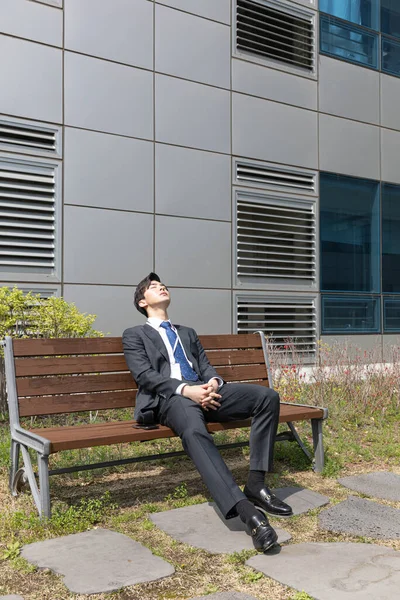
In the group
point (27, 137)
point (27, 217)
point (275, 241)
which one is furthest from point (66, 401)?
point (275, 241)

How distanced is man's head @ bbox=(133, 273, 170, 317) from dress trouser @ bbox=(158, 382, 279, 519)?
33.0 inches

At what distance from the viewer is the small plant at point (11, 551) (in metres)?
3.36

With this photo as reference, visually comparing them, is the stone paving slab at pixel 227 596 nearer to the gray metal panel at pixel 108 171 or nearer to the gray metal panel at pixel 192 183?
the gray metal panel at pixel 108 171

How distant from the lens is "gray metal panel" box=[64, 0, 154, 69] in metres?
9.78

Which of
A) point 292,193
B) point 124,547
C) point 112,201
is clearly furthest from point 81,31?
point 124,547

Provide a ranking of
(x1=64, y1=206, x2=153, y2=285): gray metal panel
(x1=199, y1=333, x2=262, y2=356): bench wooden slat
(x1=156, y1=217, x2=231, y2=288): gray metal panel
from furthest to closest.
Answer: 1. (x1=156, y1=217, x2=231, y2=288): gray metal panel
2. (x1=64, y1=206, x2=153, y2=285): gray metal panel
3. (x1=199, y1=333, x2=262, y2=356): bench wooden slat

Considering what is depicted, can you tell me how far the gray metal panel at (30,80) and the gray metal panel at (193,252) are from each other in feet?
7.79

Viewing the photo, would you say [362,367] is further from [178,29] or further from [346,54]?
[346,54]

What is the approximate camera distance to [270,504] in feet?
13.1

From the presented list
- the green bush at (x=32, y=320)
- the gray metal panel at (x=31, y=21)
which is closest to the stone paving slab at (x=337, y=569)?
the green bush at (x=32, y=320)

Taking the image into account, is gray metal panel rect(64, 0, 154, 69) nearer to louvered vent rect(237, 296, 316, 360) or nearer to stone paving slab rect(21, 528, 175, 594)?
louvered vent rect(237, 296, 316, 360)

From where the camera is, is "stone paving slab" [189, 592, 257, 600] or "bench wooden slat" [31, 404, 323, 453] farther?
"bench wooden slat" [31, 404, 323, 453]

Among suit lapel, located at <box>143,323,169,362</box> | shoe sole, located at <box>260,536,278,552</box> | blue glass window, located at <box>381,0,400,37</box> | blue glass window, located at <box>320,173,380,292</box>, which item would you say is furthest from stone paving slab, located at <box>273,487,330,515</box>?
blue glass window, located at <box>381,0,400,37</box>

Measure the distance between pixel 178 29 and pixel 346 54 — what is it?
418 cm
